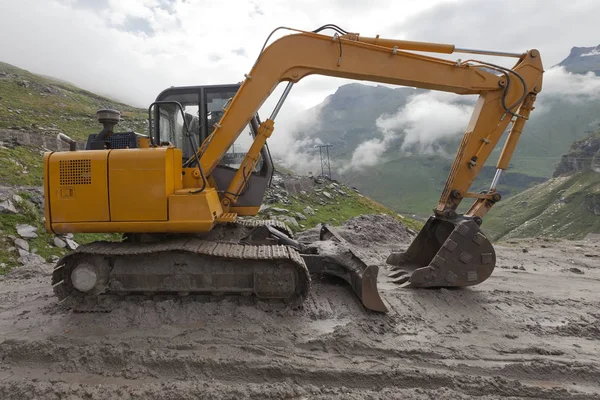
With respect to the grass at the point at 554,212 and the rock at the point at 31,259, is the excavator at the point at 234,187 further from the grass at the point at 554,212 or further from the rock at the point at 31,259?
the grass at the point at 554,212

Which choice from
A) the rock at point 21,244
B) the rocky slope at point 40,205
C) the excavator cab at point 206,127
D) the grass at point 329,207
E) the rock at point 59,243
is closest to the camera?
the excavator cab at point 206,127

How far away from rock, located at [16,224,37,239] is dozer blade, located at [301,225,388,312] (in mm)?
6510

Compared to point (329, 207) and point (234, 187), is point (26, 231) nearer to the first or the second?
point (234, 187)

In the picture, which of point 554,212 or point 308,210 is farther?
point 554,212

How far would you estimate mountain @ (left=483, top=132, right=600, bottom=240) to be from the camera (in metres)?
83.1

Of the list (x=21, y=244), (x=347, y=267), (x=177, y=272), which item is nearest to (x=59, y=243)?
(x=21, y=244)

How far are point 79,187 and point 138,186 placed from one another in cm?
78

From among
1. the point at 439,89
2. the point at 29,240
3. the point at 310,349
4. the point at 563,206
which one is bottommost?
the point at 563,206

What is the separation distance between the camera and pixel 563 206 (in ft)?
310

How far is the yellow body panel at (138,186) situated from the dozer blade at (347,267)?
223 cm

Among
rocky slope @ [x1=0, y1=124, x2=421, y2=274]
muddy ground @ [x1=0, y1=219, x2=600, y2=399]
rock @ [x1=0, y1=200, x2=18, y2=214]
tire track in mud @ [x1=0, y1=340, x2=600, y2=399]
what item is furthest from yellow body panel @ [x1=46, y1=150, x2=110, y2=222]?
rock @ [x1=0, y1=200, x2=18, y2=214]

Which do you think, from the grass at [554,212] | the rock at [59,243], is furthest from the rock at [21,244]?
the grass at [554,212]

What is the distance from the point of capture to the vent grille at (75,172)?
15.4ft

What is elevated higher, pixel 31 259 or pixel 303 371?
pixel 303 371
